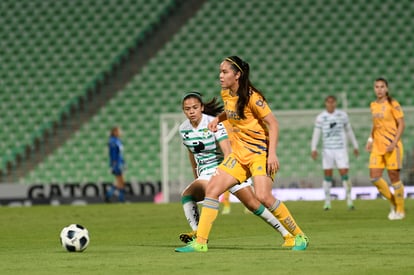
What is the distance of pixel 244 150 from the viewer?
9422 mm

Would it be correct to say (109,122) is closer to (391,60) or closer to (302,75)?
(302,75)

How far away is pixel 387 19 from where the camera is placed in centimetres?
2772

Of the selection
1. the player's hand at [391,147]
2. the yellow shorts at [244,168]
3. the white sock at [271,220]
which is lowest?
the white sock at [271,220]

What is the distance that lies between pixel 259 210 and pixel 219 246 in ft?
2.61

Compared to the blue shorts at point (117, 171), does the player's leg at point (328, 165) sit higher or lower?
higher

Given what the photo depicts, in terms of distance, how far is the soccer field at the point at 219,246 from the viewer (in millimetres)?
7883

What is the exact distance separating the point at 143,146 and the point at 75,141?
1.94m

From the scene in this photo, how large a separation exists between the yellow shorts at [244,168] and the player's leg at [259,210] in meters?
0.42

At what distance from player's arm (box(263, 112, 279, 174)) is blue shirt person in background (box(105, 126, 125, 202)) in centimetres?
1495

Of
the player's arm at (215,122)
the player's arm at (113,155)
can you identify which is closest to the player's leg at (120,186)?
the player's arm at (113,155)

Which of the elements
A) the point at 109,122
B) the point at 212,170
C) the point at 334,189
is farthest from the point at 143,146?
the point at 212,170

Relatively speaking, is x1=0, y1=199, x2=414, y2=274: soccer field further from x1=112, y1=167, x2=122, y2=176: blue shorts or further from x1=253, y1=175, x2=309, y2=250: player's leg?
x1=112, y1=167, x2=122, y2=176: blue shorts

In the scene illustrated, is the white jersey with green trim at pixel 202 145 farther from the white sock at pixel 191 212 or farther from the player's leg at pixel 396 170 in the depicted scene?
the player's leg at pixel 396 170


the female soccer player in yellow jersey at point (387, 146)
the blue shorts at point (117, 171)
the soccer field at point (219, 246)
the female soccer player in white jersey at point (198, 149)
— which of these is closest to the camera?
the soccer field at point (219, 246)
